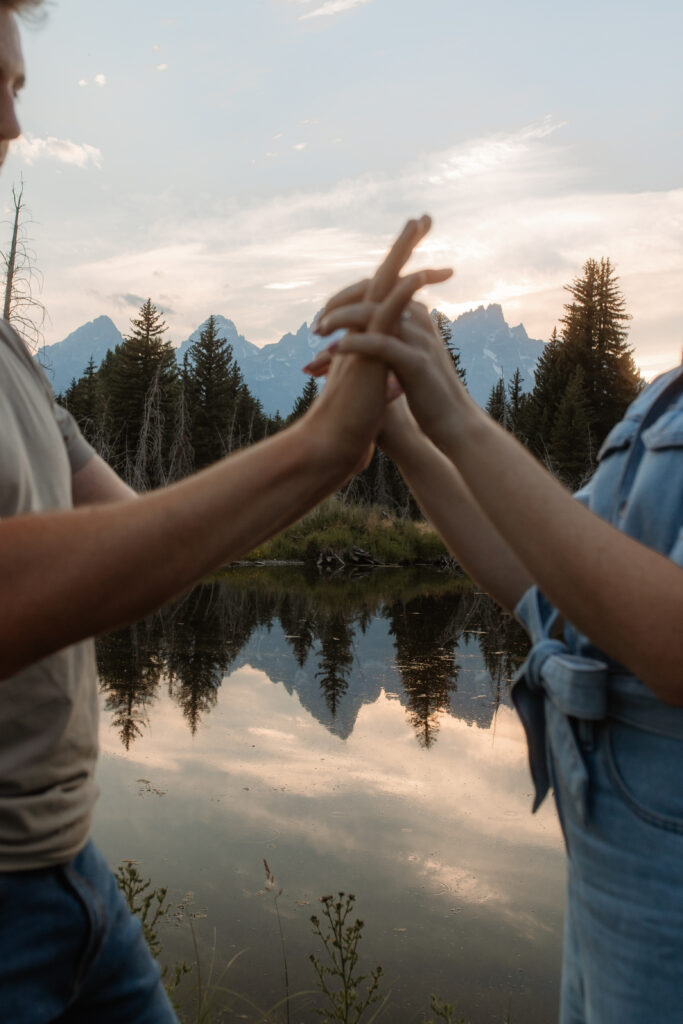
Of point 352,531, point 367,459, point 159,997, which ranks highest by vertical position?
point 367,459

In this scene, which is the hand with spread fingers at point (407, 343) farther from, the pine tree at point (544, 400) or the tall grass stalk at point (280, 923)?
the pine tree at point (544, 400)

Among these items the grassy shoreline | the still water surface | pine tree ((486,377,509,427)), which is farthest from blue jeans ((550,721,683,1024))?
pine tree ((486,377,509,427))

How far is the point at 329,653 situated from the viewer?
901cm

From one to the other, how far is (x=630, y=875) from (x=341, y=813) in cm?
385

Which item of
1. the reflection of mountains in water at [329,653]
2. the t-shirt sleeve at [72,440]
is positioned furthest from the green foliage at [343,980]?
the reflection of mountains in water at [329,653]

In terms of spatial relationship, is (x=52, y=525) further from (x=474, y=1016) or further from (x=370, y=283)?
(x=474, y=1016)

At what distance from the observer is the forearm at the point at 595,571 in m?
0.89

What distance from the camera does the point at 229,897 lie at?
372 cm

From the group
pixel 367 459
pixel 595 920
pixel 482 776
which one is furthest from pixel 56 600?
pixel 482 776

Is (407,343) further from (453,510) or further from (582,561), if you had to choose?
(582,561)

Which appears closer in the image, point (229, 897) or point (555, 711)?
point (555, 711)

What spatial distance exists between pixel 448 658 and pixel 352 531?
11.6 metres

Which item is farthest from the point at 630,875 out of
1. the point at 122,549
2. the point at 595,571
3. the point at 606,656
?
the point at 122,549

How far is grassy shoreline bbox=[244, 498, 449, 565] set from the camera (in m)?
19.8
